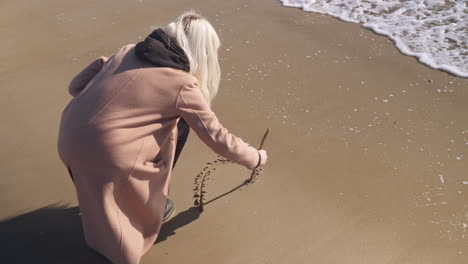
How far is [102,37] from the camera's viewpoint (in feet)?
14.9

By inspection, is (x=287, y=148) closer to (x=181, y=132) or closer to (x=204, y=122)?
(x=181, y=132)

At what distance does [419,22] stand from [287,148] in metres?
2.67

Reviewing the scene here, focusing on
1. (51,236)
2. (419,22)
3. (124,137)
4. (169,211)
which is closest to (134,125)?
(124,137)

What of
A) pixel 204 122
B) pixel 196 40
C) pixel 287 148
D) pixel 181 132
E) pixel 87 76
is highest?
pixel 196 40

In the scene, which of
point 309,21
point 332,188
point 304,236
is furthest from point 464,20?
point 304,236

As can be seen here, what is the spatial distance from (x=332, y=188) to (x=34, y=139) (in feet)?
6.82

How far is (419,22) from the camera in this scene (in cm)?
493

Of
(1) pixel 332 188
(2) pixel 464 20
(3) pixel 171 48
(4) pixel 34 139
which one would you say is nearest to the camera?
(3) pixel 171 48

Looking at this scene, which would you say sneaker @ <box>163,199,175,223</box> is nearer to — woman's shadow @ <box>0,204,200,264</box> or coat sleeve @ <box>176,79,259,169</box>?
woman's shadow @ <box>0,204,200,264</box>

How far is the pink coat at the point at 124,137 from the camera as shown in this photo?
6.28 feet

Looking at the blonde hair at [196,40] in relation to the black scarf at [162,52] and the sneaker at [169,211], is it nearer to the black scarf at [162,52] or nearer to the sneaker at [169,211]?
the black scarf at [162,52]

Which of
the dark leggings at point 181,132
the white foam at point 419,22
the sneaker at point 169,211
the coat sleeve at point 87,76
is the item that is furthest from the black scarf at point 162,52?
the white foam at point 419,22

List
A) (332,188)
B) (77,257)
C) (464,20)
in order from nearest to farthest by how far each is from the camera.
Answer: (77,257)
(332,188)
(464,20)

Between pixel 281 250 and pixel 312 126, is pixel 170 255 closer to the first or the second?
pixel 281 250
